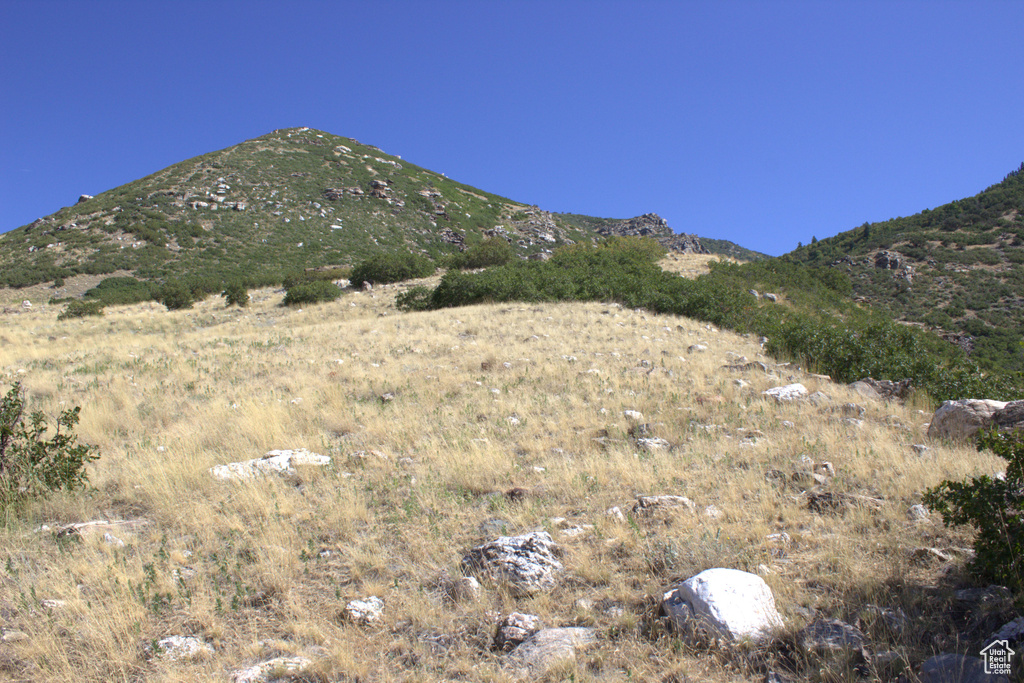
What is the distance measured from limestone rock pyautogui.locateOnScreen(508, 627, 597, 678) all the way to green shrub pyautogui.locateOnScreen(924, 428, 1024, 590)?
2.13 m

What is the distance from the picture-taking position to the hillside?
2608cm

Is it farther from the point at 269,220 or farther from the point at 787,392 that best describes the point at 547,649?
the point at 269,220

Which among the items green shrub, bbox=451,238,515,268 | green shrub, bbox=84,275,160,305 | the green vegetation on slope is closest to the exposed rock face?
green shrub, bbox=451,238,515,268

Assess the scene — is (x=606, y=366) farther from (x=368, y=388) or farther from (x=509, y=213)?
(x=509, y=213)

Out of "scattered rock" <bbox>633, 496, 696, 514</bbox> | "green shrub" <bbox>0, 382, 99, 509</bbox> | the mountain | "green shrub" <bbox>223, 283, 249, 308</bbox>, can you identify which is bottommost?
"scattered rock" <bbox>633, 496, 696, 514</bbox>

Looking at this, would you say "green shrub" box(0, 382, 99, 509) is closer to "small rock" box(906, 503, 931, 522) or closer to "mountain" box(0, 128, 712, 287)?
"small rock" box(906, 503, 931, 522)

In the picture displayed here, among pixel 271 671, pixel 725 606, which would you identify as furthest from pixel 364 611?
pixel 725 606

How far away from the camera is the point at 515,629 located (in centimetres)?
275

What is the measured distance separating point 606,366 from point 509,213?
54.6m

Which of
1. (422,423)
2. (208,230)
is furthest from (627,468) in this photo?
(208,230)

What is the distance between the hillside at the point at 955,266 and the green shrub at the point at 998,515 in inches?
805

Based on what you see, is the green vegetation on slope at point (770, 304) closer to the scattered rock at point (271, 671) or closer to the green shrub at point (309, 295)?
the green shrub at point (309, 295)

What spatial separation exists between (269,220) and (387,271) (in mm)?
25028

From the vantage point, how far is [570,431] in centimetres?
591
